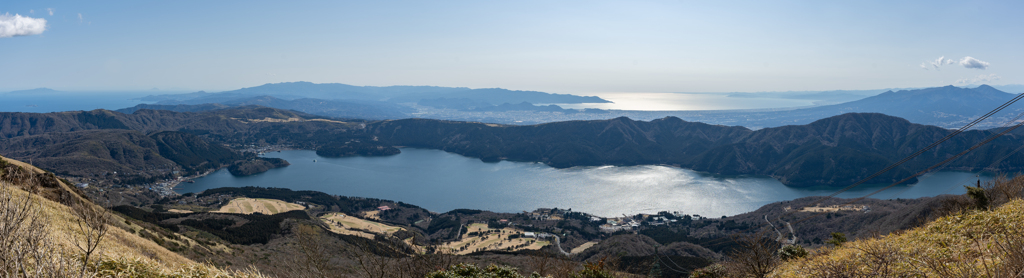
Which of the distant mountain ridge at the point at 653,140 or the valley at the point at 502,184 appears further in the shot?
the distant mountain ridge at the point at 653,140

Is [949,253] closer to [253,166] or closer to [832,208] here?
[832,208]

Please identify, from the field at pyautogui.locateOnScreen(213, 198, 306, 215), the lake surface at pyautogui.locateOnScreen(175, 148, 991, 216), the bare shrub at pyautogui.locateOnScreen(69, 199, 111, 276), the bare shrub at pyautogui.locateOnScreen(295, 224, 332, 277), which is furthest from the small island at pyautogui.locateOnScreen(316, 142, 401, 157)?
the bare shrub at pyautogui.locateOnScreen(69, 199, 111, 276)

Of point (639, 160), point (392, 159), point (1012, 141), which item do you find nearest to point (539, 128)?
point (639, 160)

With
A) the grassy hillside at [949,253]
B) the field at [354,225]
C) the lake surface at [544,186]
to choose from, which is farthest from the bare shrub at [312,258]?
the lake surface at [544,186]

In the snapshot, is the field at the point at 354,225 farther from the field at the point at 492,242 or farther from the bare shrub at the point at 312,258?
the bare shrub at the point at 312,258

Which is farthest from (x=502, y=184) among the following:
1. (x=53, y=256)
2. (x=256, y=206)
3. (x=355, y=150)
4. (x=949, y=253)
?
(x=53, y=256)

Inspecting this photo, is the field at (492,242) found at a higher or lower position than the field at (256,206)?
lower
